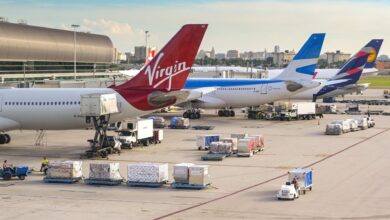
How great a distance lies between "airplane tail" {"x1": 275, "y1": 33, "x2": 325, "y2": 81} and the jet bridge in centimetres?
3055

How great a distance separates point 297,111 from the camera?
73.9 m

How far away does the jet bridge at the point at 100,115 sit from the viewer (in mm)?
41938

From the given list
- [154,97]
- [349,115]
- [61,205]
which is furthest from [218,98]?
[61,205]

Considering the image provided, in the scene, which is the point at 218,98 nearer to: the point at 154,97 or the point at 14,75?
the point at 154,97

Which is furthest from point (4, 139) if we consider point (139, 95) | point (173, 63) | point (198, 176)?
point (198, 176)

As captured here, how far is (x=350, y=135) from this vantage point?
188 ft

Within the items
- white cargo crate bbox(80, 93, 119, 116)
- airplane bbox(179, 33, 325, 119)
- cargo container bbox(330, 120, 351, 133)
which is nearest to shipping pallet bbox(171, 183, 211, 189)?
white cargo crate bbox(80, 93, 119, 116)

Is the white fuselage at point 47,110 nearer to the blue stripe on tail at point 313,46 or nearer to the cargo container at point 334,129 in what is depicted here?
the cargo container at point 334,129

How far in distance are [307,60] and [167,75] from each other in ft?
92.7

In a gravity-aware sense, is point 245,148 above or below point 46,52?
below

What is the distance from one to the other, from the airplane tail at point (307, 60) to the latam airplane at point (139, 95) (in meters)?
26.8

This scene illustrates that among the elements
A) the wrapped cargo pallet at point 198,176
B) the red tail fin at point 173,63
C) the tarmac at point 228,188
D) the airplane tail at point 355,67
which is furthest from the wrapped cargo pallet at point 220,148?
the airplane tail at point 355,67

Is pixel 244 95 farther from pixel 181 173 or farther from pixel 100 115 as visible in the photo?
pixel 181 173

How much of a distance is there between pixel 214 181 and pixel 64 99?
16.1 m
